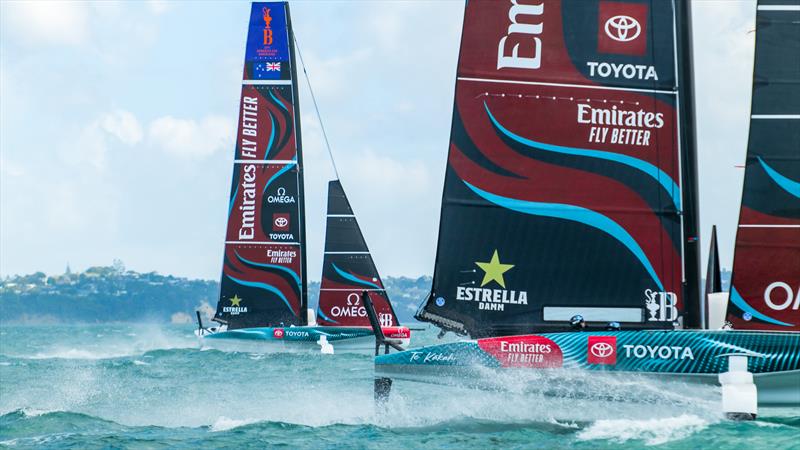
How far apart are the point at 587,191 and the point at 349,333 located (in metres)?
20.0

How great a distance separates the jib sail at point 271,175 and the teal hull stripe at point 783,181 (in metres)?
23.0

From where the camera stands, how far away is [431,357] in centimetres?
1393

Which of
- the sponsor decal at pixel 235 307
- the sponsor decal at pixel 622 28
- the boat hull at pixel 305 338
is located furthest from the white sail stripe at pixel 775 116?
the sponsor decal at pixel 235 307

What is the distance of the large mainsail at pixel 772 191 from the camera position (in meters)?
13.9

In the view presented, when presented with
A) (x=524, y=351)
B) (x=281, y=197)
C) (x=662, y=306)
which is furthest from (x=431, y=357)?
(x=281, y=197)

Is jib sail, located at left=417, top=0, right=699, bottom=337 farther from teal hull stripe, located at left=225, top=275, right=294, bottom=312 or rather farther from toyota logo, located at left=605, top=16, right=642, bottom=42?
teal hull stripe, located at left=225, top=275, right=294, bottom=312

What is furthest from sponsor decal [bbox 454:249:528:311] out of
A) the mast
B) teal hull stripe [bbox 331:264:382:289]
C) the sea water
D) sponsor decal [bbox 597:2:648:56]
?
teal hull stripe [bbox 331:264:382:289]

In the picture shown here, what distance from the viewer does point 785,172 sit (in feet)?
46.1

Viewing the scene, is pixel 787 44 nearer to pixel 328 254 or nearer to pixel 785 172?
pixel 785 172

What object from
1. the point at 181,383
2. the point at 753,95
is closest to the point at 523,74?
the point at 753,95

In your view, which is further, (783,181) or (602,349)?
(783,181)

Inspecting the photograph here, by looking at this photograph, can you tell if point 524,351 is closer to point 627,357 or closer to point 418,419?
point 627,357

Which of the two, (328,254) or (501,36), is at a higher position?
(501,36)

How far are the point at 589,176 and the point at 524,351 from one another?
8.10 ft
